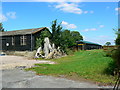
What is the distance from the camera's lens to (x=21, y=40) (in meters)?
24.2

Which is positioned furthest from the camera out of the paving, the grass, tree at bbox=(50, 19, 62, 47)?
tree at bbox=(50, 19, 62, 47)

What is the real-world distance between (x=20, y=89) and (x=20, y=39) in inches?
826

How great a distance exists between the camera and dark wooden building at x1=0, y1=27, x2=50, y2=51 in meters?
22.9

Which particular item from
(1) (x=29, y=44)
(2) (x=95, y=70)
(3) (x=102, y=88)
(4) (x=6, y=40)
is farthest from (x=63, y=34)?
(3) (x=102, y=88)

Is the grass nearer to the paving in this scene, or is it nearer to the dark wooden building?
the paving

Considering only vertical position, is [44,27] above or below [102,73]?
above

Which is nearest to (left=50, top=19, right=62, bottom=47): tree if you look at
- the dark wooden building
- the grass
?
the dark wooden building

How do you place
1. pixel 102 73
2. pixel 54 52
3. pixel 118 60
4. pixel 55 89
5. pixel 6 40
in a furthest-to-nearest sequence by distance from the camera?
pixel 6 40 < pixel 54 52 < pixel 102 73 < pixel 55 89 < pixel 118 60

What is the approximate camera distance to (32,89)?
15.1ft

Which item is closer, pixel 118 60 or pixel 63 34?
pixel 118 60

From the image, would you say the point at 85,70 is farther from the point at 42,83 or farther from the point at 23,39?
the point at 23,39

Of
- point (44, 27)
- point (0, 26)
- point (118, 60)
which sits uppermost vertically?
point (0, 26)

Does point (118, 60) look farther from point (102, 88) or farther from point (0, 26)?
point (0, 26)

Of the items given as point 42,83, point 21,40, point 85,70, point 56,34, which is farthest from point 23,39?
point 42,83
